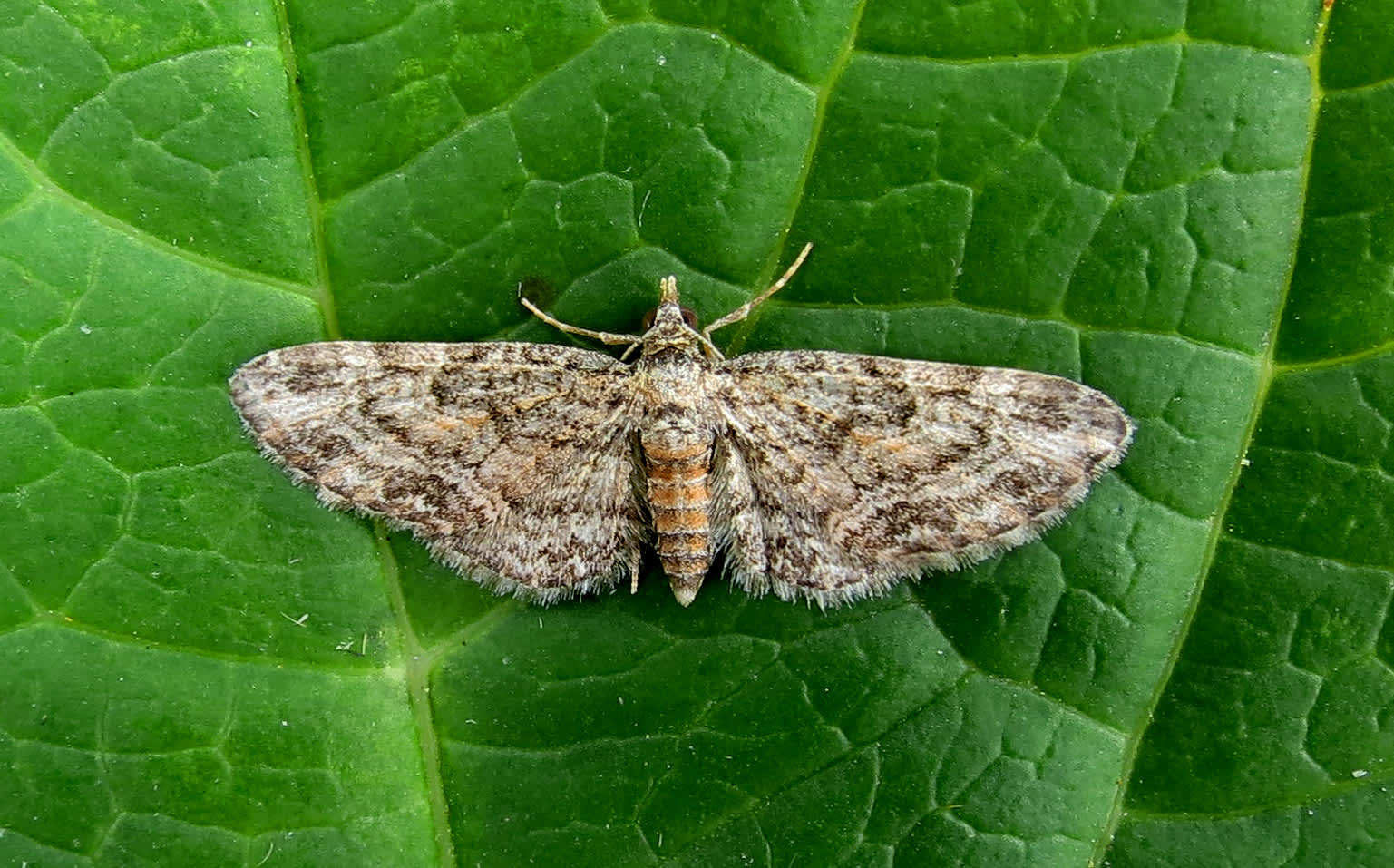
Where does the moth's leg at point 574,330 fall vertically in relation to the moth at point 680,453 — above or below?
above

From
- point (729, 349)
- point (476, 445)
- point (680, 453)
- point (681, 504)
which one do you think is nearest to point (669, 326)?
point (729, 349)

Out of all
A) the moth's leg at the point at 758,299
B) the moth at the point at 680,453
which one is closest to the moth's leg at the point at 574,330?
the moth at the point at 680,453

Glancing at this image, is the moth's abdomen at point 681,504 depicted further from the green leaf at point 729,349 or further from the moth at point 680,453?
the green leaf at point 729,349

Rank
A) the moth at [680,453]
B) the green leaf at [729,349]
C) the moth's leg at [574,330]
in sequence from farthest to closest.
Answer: the moth's leg at [574,330] → the moth at [680,453] → the green leaf at [729,349]

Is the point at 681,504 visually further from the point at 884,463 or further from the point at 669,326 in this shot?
the point at 884,463

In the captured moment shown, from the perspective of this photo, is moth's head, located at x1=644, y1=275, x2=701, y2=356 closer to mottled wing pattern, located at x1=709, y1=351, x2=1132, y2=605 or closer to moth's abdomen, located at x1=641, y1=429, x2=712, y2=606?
mottled wing pattern, located at x1=709, y1=351, x2=1132, y2=605

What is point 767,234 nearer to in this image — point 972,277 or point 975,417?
point 972,277

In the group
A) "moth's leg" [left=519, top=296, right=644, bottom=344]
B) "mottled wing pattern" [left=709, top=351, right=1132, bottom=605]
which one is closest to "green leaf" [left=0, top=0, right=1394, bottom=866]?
"moth's leg" [left=519, top=296, right=644, bottom=344]

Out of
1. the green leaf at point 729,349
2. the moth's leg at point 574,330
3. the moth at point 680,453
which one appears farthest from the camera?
the moth's leg at point 574,330
